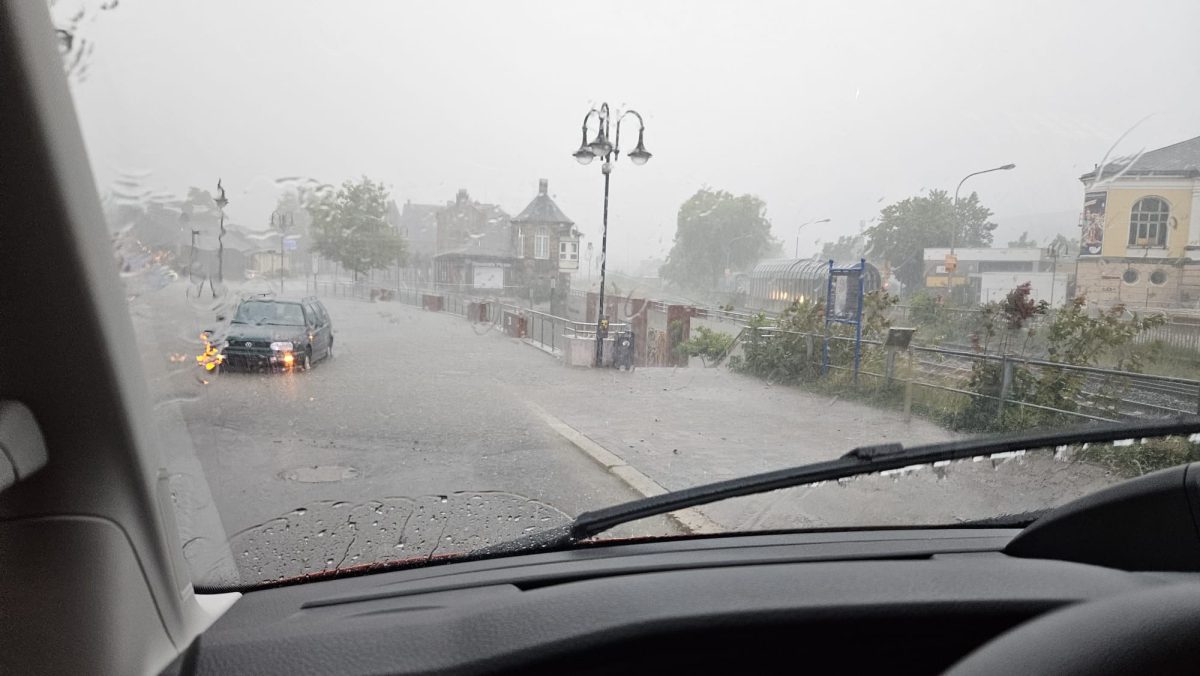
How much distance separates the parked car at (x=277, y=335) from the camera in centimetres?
283

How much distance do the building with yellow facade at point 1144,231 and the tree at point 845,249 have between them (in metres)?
1.02

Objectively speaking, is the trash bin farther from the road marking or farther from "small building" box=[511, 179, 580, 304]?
the road marking

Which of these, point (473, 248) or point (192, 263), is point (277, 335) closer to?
point (192, 263)

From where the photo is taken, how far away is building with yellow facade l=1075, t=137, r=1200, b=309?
9.41ft

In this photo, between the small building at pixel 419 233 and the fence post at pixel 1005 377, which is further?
the fence post at pixel 1005 377

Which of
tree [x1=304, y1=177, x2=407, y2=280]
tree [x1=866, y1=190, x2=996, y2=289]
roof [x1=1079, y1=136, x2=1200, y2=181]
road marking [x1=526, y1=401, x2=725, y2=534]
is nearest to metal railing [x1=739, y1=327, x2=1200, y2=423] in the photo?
tree [x1=866, y1=190, x2=996, y2=289]

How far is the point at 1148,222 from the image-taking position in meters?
3.02

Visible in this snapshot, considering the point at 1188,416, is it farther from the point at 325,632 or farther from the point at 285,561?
the point at 285,561

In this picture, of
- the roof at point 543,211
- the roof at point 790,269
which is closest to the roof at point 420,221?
the roof at point 543,211

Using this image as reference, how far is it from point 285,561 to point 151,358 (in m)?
0.78

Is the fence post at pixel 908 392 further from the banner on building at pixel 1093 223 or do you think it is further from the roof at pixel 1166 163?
the roof at pixel 1166 163

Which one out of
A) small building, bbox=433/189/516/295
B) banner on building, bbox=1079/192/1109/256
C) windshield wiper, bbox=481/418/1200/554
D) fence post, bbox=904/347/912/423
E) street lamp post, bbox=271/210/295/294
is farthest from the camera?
fence post, bbox=904/347/912/423

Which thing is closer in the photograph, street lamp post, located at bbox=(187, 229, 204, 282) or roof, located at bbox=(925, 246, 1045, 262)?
street lamp post, located at bbox=(187, 229, 204, 282)

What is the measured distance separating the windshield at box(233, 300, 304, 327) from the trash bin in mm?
2171
